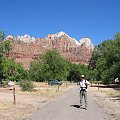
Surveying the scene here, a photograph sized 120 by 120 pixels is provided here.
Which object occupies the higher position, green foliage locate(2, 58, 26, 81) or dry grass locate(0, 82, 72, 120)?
green foliage locate(2, 58, 26, 81)

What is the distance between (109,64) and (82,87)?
46904 mm

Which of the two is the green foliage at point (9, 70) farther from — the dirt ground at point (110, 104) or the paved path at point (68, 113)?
the paved path at point (68, 113)

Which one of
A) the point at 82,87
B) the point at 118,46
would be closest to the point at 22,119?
the point at 82,87

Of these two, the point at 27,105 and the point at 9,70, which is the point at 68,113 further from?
the point at 9,70

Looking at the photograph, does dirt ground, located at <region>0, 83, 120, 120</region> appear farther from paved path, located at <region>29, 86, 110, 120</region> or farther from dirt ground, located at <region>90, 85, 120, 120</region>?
paved path, located at <region>29, 86, 110, 120</region>

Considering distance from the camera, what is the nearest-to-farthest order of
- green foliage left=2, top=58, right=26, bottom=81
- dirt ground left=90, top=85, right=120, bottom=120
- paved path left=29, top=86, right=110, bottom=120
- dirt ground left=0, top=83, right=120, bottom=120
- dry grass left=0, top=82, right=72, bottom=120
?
paved path left=29, top=86, right=110, bottom=120
dry grass left=0, top=82, right=72, bottom=120
dirt ground left=0, top=83, right=120, bottom=120
dirt ground left=90, top=85, right=120, bottom=120
green foliage left=2, top=58, right=26, bottom=81

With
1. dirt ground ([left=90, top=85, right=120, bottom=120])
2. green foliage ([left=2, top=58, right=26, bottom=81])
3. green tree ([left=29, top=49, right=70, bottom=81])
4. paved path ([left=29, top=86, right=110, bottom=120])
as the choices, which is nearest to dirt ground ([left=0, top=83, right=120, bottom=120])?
dirt ground ([left=90, top=85, right=120, bottom=120])

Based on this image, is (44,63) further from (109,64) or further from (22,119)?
(22,119)

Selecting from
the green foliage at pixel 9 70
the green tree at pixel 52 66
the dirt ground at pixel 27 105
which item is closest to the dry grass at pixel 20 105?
the dirt ground at pixel 27 105

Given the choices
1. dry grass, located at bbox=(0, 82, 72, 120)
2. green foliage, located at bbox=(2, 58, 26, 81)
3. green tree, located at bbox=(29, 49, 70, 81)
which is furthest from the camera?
green tree, located at bbox=(29, 49, 70, 81)

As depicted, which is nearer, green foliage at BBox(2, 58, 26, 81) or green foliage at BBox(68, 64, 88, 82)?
green foliage at BBox(2, 58, 26, 81)

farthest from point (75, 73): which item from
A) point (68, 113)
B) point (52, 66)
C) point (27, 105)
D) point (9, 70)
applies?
point (68, 113)

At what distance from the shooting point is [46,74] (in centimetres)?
8869

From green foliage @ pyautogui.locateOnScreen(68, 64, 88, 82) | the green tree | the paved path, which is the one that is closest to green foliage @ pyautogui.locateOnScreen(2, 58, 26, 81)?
the green tree
